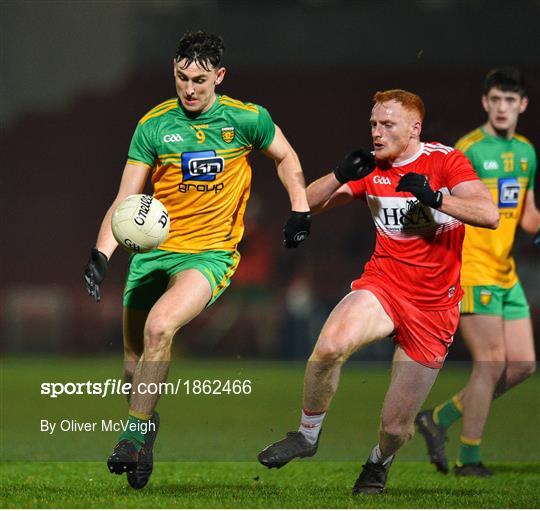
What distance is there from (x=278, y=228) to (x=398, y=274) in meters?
13.6

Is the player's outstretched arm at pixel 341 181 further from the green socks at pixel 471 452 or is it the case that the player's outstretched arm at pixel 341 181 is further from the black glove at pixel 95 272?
the green socks at pixel 471 452

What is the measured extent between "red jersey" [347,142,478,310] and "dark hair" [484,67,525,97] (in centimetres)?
177

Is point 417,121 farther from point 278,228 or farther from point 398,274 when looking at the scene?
point 278,228

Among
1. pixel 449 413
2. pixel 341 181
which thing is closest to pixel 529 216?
pixel 449 413

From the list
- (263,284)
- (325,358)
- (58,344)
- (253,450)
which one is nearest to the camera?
(325,358)

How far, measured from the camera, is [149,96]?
22359mm

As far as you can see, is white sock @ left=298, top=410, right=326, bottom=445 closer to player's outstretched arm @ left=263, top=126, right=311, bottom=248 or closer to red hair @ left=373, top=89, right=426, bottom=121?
player's outstretched arm @ left=263, top=126, right=311, bottom=248

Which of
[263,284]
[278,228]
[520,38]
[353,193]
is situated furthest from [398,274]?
[278,228]

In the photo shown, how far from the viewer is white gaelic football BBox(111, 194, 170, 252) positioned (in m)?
7.15

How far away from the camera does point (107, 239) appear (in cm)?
740

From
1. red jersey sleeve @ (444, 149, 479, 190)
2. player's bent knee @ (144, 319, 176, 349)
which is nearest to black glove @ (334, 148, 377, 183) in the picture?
red jersey sleeve @ (444, 149, 479, 190)

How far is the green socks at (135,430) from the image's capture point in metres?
7.04

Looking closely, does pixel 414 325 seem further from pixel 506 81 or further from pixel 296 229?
pixel 506 81

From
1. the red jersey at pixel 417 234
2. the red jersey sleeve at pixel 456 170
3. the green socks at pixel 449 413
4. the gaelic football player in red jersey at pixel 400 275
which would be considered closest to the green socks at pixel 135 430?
the gaelic football player in red jersey at pixel 400 275
